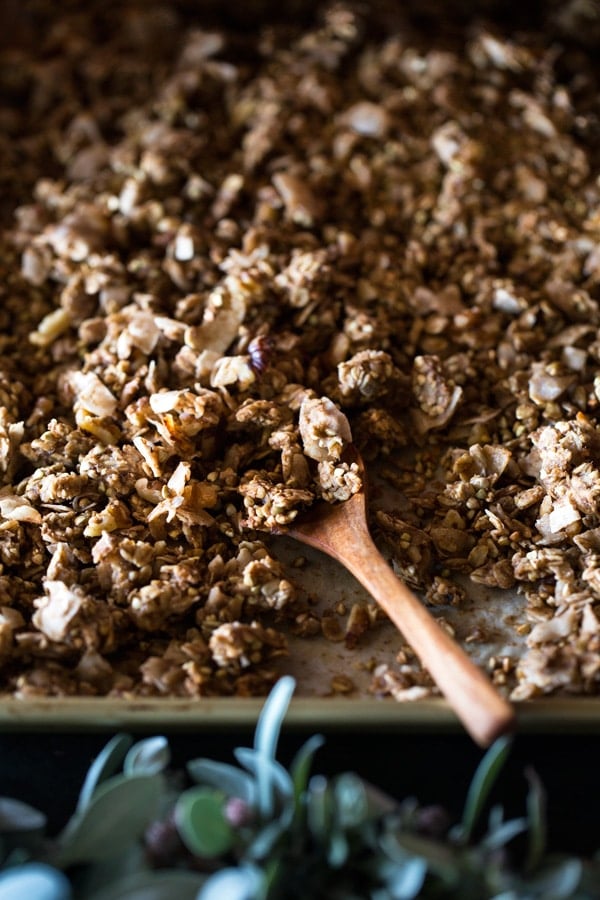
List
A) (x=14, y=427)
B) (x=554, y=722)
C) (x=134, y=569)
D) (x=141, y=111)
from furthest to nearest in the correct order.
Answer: (x=141, y=111) → (x=14, y=427) → (x=134, y=569) → (x=554, y=722)

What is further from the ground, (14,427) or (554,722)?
(554,722)

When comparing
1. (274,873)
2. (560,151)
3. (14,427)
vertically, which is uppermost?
(560,151)

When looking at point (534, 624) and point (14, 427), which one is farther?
point (14, 427)

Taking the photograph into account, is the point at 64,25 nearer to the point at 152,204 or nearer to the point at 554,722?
the point at 152,204

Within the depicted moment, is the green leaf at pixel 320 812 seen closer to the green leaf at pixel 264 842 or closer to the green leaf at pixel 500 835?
the green leaf at pixel 264 842

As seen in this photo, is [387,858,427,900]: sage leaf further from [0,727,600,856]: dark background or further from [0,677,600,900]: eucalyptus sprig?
[0,727,600,856]: dark background

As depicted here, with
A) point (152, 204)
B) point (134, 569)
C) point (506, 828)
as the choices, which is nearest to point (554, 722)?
point (506, 828)

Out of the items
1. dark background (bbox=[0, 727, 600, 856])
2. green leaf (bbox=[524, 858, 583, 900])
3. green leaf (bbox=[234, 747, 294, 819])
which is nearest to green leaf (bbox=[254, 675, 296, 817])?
green leaf (bbox=[234, 747, 294, 819])
